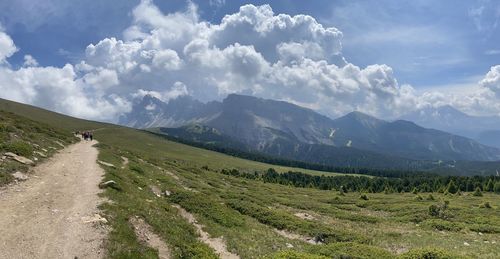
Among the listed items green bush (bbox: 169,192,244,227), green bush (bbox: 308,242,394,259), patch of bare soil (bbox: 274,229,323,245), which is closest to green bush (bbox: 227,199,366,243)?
patch of bare soil (bbox: 274,229,323,245)

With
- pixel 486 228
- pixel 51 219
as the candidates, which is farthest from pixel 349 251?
pixel 486 228

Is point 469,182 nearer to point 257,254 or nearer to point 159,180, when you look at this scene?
point 159,180

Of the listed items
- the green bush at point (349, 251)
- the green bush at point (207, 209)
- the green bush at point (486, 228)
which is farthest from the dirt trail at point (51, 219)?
the green bush at point (486, 228)

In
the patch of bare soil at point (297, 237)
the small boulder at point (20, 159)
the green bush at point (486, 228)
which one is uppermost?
the small boulder at point (20, 159)

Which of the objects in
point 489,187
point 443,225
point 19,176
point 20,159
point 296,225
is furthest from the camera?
point 489,187

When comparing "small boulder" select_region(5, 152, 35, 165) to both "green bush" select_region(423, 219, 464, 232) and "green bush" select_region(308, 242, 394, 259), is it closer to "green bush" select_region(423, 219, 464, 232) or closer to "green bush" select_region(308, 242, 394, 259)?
"green bush" select_region(308, 242, 394, 259)

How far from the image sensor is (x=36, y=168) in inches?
1355

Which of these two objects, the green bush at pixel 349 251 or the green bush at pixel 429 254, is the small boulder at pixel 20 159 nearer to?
the green bush at pixel 349 251

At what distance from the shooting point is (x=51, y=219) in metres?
21.5

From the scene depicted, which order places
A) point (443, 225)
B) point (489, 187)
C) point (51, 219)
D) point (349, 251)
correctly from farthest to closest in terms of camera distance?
point (489, 187) < point (443, 225) < point (349, 251) < point (51, 219)

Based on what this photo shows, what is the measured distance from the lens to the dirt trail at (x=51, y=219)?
17922mm

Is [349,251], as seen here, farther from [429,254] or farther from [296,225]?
[296,225]

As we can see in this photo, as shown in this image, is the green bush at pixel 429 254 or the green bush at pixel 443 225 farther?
the green bush at pixel 443 225

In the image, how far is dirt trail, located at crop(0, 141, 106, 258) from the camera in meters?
17.9
